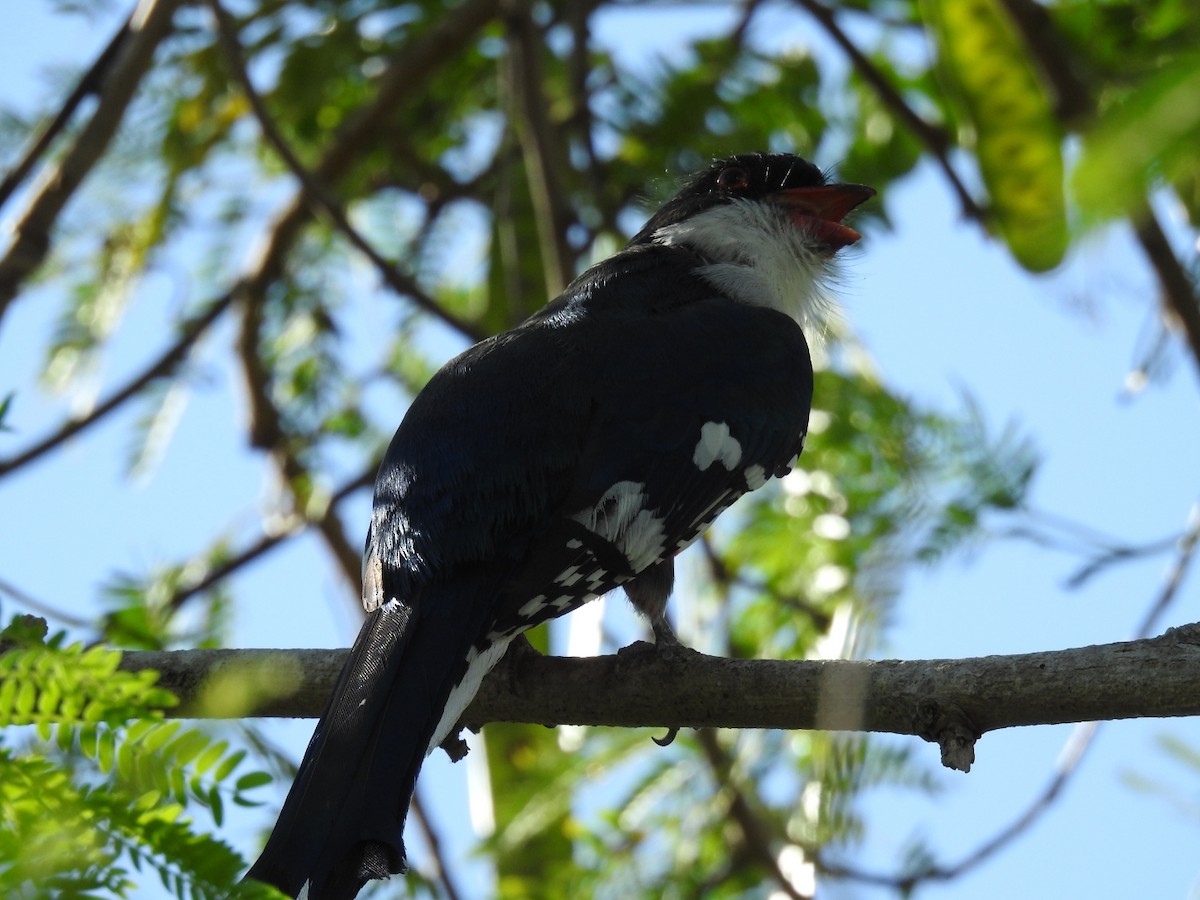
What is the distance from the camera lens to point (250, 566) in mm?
4977

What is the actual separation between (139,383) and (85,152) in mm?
1175

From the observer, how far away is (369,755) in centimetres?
245

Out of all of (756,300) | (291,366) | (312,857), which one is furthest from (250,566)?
(312,857)

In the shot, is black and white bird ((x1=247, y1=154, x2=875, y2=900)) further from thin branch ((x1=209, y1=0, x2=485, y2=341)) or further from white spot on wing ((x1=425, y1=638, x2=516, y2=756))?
thin branch ((x1=209, y1=0, x2=485, y2=341))

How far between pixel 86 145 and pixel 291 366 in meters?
1.68

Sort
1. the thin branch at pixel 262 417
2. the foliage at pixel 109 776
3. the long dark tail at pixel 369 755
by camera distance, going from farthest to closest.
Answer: the thin branch at pixel 262 417 < the long dark tail at pixel 369 755 < the foliage at pixel 109 776

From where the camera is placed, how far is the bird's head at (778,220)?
4219mm

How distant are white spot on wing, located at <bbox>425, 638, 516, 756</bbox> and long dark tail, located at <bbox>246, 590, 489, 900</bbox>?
4 centimetres

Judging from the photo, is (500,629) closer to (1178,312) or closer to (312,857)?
(312,857)

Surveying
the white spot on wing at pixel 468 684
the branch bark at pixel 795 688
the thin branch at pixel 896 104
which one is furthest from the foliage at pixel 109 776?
the thin branch at pixel 896 104

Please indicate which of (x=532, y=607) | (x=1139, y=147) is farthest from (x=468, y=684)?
(x=1139, y=147)

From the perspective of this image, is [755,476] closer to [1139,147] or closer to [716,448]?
[716,448]

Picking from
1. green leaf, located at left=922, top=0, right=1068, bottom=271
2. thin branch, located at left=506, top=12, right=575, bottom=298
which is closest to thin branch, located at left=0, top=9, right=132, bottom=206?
thin branch, located at left=506, top=12, right=575, bottom=298

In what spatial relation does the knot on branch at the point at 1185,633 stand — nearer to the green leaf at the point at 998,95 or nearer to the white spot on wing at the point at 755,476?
the white spot on wing at the point at 755,476
